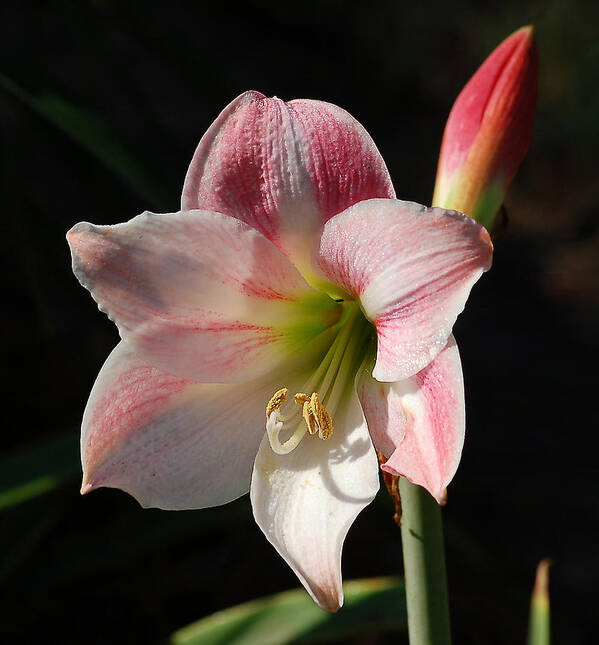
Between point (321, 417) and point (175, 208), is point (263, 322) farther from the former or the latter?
point (175, 208)

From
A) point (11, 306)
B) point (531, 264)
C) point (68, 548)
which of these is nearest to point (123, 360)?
point (68, 548)

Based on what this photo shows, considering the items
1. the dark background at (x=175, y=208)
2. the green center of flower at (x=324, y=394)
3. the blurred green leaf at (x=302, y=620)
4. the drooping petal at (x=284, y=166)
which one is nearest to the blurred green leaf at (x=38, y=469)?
the dark background at (x=175, y=208)

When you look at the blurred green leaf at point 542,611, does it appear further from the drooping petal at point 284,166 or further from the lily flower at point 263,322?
Result: the drooping petal at point 284,166

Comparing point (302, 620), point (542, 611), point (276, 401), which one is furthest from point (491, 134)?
point (302, 620)

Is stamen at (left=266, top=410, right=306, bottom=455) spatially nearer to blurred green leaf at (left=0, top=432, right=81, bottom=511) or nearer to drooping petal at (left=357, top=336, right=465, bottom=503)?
drooping petal at (left=357, top=336, right=465, bottom=503)

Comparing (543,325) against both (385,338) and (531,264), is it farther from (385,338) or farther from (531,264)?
(385,338)

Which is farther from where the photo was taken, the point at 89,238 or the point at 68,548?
the point at 68,548

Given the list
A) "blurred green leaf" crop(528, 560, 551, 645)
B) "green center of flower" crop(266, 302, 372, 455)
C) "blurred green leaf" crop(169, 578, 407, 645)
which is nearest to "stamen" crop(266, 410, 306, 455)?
"green center of flower" crop(266, 302, 372, 455)
